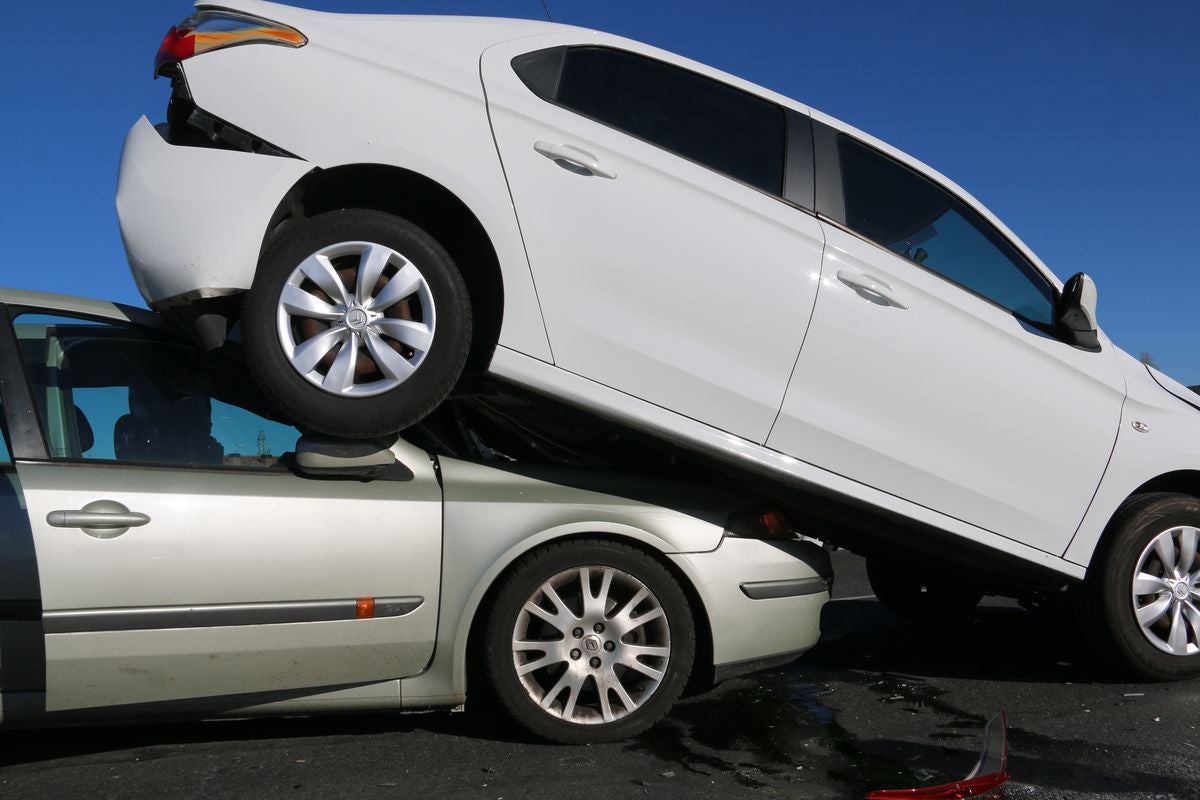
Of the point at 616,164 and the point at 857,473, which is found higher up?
the point at 616,164

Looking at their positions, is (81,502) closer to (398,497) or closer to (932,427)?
(398,497)

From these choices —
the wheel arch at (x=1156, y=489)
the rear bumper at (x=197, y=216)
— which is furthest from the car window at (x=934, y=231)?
the rear bumper at (x=197, y=216)

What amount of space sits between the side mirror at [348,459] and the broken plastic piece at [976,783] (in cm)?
173

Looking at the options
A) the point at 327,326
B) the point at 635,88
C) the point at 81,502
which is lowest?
the point at 81,502

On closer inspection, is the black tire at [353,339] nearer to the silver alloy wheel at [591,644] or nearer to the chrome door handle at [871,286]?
the silver alloy wheel at [591,644]

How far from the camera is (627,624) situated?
3.32 meters

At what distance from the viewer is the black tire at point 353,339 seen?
3.14 m

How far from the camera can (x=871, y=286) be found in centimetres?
362

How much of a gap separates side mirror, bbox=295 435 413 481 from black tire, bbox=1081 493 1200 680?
8.91ft

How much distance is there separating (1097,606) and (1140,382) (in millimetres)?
937

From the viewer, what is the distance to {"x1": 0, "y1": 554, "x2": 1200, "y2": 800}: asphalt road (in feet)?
9.59

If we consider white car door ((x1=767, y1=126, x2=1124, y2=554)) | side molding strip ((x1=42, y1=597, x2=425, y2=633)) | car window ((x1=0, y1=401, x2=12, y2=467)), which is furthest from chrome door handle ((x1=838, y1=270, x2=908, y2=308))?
car window ((x1=0, y1=401, x2=12, y2=467))

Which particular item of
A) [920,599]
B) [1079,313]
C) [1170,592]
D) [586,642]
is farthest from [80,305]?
[920,599]

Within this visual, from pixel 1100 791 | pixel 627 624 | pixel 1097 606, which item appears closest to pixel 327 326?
pixel 627 624
